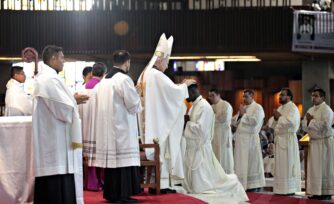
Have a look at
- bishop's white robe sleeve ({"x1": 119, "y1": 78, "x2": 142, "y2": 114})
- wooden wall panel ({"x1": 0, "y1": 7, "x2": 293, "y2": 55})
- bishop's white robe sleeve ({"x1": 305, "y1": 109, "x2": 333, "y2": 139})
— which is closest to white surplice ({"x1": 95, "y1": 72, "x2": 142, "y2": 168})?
bishop's white robe sleeve ({"x1": 119, "y1": 78, "x2": 142, "y2": 114})

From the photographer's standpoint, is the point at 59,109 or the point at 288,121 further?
the point at 288,121

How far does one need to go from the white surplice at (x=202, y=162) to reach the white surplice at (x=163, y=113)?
804mm

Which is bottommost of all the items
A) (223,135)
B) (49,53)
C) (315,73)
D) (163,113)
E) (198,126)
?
(223,135)

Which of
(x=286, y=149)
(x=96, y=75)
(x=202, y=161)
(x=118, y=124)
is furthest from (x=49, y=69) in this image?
(x=286, y=149)

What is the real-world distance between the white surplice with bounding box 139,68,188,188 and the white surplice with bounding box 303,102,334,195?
383 cm

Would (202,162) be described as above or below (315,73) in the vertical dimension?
below

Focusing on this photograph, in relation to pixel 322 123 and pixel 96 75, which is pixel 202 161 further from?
pixel 322 123

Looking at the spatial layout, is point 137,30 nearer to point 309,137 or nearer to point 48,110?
point 309,137

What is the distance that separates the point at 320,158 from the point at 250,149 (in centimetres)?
155

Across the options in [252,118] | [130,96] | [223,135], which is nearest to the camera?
[130,96]

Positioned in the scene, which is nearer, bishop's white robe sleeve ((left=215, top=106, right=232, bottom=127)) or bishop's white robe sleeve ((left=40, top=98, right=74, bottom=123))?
bishop's white robe sleeve ((left=40, top=98, right=74, bottom=123))

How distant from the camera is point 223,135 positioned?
15273 mm

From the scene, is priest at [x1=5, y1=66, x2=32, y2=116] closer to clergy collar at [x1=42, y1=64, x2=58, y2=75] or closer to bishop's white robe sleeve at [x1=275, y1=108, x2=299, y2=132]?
clergy collar at [x1=42, y1=64, x2=58, y2=75]

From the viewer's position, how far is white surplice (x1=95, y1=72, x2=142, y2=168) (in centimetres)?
967
